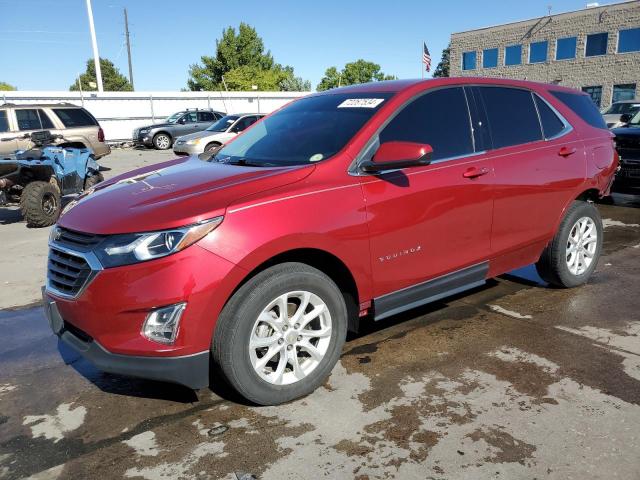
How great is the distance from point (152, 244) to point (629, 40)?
39.5m

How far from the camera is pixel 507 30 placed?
40375mm

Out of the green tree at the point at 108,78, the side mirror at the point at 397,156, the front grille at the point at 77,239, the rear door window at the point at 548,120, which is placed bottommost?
the front grille at the point at 77,239

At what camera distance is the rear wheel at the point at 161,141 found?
23.6 meters

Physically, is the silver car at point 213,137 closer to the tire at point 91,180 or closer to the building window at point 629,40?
the tire at point 91,180

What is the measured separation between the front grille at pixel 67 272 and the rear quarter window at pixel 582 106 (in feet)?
13.2

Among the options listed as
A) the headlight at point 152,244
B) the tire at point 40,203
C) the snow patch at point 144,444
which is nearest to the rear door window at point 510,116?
the headlight at point 152,244

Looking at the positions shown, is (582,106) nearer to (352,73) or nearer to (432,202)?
(432,202)

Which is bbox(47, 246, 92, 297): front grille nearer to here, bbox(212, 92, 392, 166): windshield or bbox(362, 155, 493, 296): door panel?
bbox(212, 92, 392, 166): windshield

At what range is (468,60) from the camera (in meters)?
44.3

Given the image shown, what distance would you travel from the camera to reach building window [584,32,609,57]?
35125 mm

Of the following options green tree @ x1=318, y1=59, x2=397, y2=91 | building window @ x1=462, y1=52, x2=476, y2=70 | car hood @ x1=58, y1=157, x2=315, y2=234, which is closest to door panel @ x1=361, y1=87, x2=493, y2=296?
car hood @ x1=58, y1=157, x2=315, y2=234

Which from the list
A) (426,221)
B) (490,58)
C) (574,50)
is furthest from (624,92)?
(426,221)

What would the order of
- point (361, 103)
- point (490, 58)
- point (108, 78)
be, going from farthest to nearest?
point (108, 78), point (490, 58), point (361, 103)

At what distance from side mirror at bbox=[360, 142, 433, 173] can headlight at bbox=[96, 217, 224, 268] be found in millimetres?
1078
